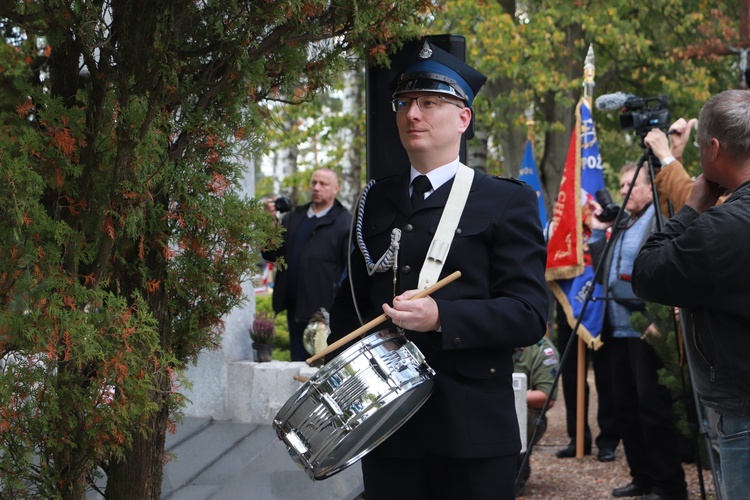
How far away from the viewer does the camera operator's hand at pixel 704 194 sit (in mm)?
3678

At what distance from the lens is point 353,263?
3627mm

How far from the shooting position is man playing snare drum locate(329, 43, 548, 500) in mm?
3209

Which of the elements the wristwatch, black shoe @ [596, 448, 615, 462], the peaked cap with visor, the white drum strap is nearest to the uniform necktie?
the white drum strap

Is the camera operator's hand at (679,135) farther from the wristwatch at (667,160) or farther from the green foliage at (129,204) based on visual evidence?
the green foliage at (129,204)

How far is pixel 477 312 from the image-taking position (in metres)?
3.18

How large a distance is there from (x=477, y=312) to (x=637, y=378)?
14.4 feet

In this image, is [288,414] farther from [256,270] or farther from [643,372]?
[643,372]

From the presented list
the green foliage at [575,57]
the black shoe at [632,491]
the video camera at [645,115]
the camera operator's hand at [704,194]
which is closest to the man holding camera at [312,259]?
the black shoe at [632,491]

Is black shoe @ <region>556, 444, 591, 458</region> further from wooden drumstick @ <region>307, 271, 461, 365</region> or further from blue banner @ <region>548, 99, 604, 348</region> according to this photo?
wooden drumstick @ <region>307, 271, 461, 365</region>

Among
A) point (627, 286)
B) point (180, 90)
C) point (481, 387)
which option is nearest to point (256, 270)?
point (180, 90)

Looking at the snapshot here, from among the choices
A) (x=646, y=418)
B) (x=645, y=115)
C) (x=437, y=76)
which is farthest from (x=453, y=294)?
(x=646, y=418)

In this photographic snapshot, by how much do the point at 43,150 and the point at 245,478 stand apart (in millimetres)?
3581

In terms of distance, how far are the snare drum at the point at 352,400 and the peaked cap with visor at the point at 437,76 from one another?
861 millimetres

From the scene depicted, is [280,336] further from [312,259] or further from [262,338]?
[262,338]
